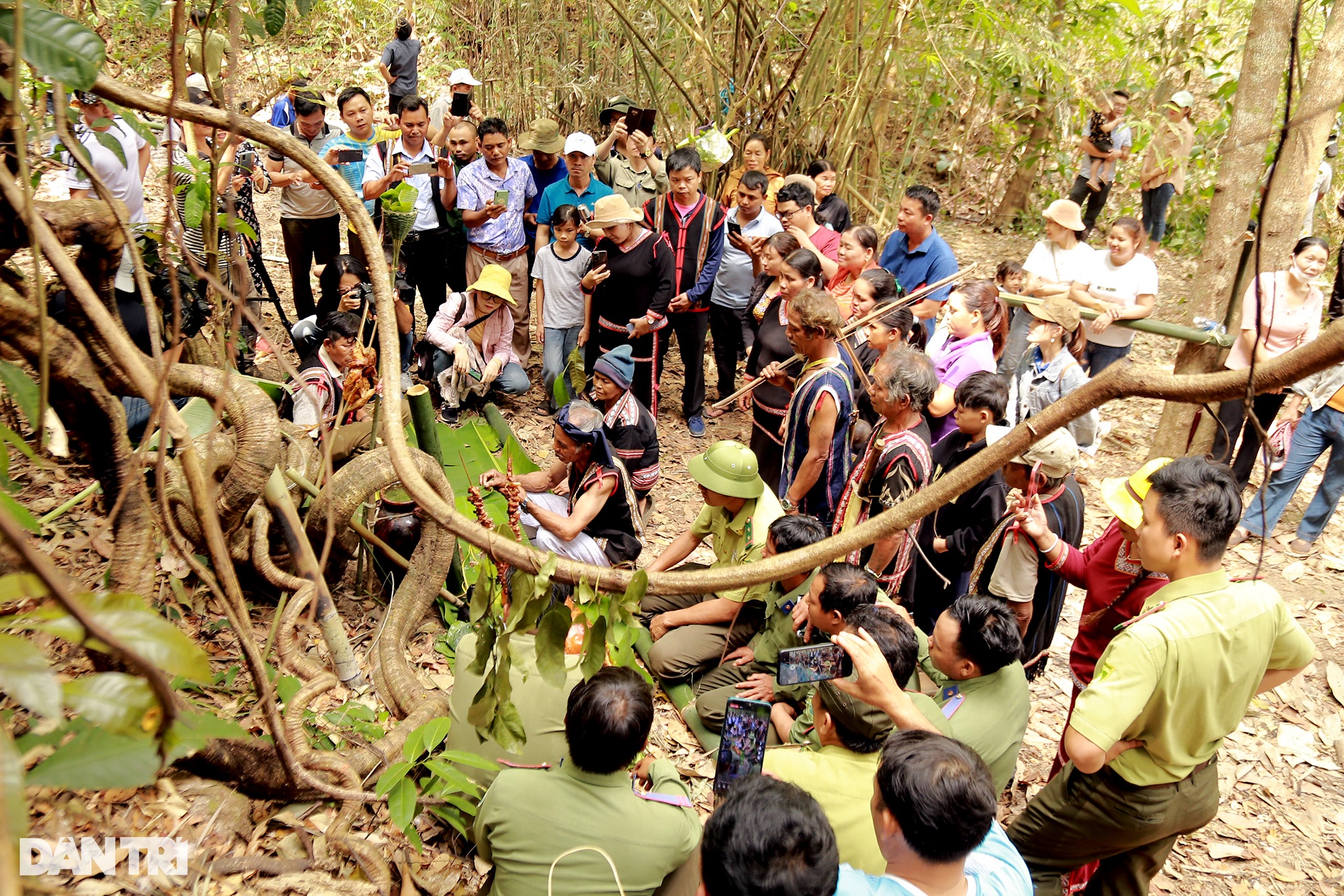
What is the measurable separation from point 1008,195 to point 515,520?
30.3 feet

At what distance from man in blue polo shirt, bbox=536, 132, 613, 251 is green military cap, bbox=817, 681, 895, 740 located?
15.4 feet

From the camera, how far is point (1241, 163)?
424cm

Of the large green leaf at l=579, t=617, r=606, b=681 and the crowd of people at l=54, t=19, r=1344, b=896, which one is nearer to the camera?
the large green leaf at l=579, t=617, r=606, b=681

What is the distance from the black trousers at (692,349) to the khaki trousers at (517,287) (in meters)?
1.17

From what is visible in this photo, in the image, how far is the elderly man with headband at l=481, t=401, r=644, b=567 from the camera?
14.7 feet

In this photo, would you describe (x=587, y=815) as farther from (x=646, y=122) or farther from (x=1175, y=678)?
(x=646, y=122)

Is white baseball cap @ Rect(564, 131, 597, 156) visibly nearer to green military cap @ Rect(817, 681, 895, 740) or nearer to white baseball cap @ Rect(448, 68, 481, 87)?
white baseball cap @ Rect(448, 68, 481, 87)

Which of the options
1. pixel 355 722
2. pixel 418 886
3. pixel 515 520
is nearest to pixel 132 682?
pixel 418 886

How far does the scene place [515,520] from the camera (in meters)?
4.09

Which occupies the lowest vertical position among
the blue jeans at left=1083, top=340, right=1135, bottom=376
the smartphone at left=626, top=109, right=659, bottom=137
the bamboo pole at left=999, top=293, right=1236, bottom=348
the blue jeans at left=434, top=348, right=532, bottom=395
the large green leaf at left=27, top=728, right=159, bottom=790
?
the blue jeans at left=434, top=348, right=532, bottom=395

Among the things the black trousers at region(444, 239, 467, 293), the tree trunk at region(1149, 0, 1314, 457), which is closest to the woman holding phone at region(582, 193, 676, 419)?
the black trousers at region(444, 239, 467, 293)

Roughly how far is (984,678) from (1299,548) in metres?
4.07

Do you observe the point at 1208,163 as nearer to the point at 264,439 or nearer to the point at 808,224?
the point at 808,224

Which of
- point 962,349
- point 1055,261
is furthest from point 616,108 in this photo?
point 962,349
